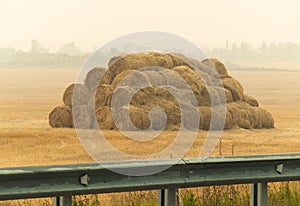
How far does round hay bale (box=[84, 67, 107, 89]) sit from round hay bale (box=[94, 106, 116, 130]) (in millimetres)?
1526

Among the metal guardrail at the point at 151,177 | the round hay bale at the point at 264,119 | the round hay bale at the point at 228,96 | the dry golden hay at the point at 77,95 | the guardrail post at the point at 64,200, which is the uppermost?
the metal guardrail at the point at 151,177

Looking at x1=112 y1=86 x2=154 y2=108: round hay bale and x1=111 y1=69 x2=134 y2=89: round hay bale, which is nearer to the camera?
x1=112 y1=86 x2=154 y2=108: round hay bale

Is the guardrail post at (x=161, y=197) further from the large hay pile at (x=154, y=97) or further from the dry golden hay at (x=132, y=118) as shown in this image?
the dry golden hay at (x=132, y=118)

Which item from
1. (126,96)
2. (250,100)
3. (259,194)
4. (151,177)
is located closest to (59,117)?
(126,96)

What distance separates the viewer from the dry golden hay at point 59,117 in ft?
65.6

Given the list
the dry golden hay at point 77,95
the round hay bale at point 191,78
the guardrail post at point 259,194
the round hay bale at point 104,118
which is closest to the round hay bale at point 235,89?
the round hay bale at point 191,78

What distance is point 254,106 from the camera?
74.2 ft

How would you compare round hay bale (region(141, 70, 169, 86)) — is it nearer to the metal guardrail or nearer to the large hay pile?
the large hay pile

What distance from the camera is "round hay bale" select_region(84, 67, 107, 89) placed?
19.3m

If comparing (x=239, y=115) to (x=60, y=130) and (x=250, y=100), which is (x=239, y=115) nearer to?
(x=250, y=100)

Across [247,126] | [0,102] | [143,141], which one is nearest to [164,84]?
[143,141]

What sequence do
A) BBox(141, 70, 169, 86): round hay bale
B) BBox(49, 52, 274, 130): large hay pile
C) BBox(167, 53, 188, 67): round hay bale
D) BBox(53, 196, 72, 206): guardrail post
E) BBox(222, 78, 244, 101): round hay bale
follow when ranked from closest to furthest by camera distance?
BBox(53, 196, 72, 206): guardrail post
BBox(49, 52, 274, 130): large hay pile
BBox(141, 70, 169, 86): round hay bale
BBox(167, 53, 188, 67): round hay bale
BBox(222, 78, 244, 101): round hay bale

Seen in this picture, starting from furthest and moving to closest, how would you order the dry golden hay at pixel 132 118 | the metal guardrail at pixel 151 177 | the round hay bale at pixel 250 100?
the round hay bale at pixel 250 100, the dry golden hay at pixel 132 118, the metal guardrail at pixel 151 177

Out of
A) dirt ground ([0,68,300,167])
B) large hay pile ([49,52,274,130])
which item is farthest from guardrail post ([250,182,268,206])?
dirt ground ([0,68,300,167])
